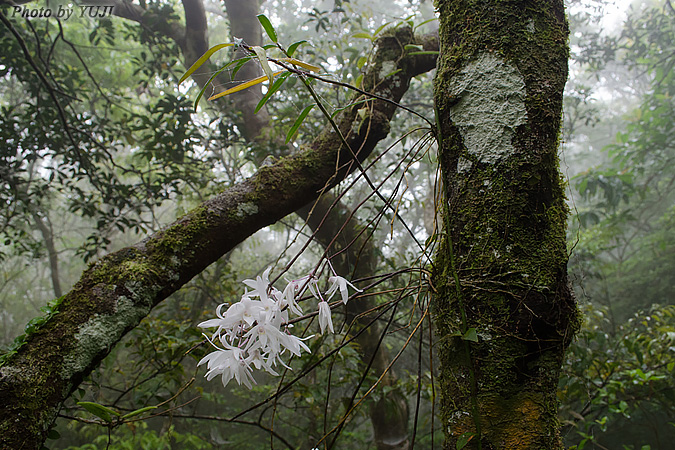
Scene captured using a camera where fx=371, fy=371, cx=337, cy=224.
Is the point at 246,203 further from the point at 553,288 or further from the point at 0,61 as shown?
the point at 0,61

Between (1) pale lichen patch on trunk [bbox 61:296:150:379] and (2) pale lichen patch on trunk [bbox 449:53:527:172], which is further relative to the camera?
(1) pale lichen patch on trunk [bbox 61:296:150:379]

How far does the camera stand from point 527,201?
616 mm

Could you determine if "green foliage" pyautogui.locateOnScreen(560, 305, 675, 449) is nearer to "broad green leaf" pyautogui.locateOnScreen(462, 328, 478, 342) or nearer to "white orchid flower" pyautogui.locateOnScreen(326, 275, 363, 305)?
"broad green leaf" pyautogui.locateOnScreen(462, 328, 478, 342)

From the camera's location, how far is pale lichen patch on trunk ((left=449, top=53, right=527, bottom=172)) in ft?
2.14

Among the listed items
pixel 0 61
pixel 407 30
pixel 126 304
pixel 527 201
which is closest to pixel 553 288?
pixel 527 201

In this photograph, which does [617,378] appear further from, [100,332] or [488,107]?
[100,332]

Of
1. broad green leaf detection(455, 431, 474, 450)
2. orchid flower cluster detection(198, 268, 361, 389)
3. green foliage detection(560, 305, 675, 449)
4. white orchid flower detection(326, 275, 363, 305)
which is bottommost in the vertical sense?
broad green leaf detection(455, 431, 474, 450)

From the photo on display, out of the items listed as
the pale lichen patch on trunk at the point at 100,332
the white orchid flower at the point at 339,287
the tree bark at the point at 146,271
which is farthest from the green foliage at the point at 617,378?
the pale lichen patch on trunk at the point at 100,332

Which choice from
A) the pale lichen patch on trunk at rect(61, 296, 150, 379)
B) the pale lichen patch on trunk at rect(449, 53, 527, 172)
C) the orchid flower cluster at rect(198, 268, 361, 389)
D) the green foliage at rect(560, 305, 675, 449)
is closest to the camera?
the orchid flower cluster at rect(198, 268, 361, 389)

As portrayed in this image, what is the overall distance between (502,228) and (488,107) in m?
0.23

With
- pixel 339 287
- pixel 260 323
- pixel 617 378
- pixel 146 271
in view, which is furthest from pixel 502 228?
pixel 617 378

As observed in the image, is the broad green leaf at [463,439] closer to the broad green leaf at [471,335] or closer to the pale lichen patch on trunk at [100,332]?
the broad green leaf at [471,335]

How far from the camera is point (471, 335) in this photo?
0.56 meters

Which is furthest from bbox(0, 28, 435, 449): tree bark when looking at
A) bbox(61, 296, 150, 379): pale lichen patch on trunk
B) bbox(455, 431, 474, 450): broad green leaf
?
bbox(455, 431, 474, 450): broad green leaf
